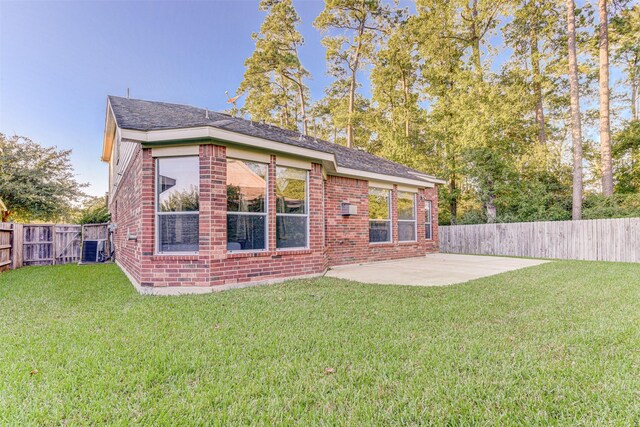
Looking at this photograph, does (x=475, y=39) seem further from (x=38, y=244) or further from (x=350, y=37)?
(x=38, y=244)

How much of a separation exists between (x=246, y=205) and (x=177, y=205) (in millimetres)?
1299

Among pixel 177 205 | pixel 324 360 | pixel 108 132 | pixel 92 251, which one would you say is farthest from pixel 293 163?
pixel 108 132

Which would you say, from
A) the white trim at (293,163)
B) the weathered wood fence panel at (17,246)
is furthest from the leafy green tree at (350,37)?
the weathered wood fence panel at (17,246)

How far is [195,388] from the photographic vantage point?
2326 mm

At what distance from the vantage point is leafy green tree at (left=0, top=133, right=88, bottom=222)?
1736 centimetres

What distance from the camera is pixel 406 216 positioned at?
11.4m

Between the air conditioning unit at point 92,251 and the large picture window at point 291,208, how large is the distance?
8.88 metres

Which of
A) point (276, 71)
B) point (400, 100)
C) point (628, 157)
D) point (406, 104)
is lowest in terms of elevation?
point (628, 157)

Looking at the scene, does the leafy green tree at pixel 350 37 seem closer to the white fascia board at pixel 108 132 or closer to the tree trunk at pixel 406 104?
the tree trunk at pixel 406 104

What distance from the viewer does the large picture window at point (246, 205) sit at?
6.18 meters

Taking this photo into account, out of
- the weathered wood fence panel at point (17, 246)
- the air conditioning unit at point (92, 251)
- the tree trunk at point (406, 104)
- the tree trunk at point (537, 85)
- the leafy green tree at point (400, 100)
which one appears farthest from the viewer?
the tree trunk at point (406, 104)

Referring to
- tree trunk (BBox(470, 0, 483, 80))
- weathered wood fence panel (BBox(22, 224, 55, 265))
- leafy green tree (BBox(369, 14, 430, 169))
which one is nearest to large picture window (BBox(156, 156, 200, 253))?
weathered wood fence panel (BBox(22, 224, 55, 265))

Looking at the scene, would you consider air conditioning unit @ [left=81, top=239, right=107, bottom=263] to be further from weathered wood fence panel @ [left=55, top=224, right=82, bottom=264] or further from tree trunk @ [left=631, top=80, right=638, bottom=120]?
tree trunk @ [left=631, top=80, right=638, bottom=120]

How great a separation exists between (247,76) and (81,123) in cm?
987
